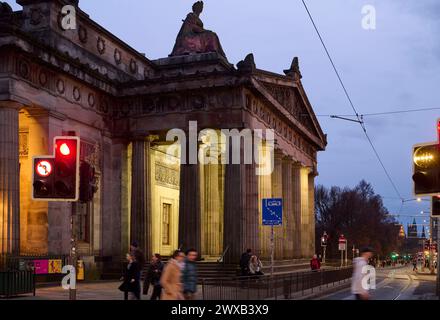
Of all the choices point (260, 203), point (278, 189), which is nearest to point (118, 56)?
point (260, 203)

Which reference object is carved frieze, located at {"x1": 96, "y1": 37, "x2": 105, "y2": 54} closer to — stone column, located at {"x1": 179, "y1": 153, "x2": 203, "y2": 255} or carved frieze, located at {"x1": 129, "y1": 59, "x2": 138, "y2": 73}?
carved frieze, located at {"x1": 129, "y1": 59, "x2": 138, "y2": 73}

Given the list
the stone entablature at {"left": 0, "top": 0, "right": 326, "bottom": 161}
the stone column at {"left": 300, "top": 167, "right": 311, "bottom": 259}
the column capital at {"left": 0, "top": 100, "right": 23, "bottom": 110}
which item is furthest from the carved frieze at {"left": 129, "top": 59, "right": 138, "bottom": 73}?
the stone column at {"left": 300, "top": 167, "right": 311, "bottom": 259}

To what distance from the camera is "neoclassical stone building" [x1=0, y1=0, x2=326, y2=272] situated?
30.1m

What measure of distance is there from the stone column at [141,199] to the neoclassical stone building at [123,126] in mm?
58

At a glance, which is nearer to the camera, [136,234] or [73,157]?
[73,157]

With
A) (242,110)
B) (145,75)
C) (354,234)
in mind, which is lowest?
(354,234)

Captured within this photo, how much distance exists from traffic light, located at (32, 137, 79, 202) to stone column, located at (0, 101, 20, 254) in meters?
19.6

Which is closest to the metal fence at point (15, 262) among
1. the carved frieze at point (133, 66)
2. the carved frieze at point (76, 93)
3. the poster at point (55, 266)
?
the poster at point (55, 266)

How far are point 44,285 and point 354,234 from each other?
7397cm

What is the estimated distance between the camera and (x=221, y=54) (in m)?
47.5

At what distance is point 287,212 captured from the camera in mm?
50312

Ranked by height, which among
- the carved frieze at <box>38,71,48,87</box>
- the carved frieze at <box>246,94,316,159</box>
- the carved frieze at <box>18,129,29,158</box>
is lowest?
the carved frieze at <box>18,129,29,158</box>
